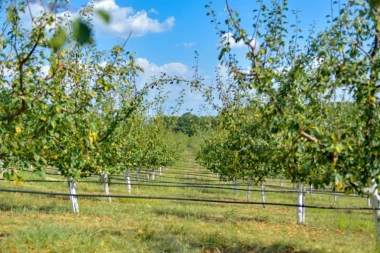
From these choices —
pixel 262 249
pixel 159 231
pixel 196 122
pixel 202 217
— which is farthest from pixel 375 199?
pixel 196 122

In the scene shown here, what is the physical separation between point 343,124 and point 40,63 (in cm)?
435

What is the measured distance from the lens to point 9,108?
17.1 feet

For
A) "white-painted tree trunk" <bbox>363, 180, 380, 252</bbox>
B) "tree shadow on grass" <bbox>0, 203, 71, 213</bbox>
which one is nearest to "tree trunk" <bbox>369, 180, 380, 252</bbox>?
"white-painted tree trunk" <bbox>363, 180, 380, 252</bbox>

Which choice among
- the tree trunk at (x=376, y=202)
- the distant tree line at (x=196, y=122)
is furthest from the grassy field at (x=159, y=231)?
the distant tree line at (x=196, y=122)

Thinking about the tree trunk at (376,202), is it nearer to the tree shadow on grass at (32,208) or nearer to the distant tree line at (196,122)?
the tree shadow on grass at (32,208)

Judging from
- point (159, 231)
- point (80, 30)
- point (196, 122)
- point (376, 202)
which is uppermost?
point (196, 122)

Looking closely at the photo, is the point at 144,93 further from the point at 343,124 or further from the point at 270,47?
the point at 343,124

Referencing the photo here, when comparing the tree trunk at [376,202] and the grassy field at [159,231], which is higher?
the tree trunk at [376,202]

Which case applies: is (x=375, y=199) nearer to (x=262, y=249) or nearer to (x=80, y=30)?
(x=262, y=249)

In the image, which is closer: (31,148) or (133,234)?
(31,148)

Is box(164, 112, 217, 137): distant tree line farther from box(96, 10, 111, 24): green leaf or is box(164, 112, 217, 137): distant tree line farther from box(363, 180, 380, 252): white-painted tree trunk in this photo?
box(96, 10, 111, 24): green leaf

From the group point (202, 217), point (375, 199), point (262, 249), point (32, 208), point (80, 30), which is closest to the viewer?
point (80, 30)

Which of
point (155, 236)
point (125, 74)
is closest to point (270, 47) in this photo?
point (125, 74)

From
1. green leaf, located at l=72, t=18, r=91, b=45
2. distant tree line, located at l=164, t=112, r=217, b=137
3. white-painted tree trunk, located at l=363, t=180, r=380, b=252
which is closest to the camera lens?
green leaf, located at l=72, t=18, r=91, b=45
